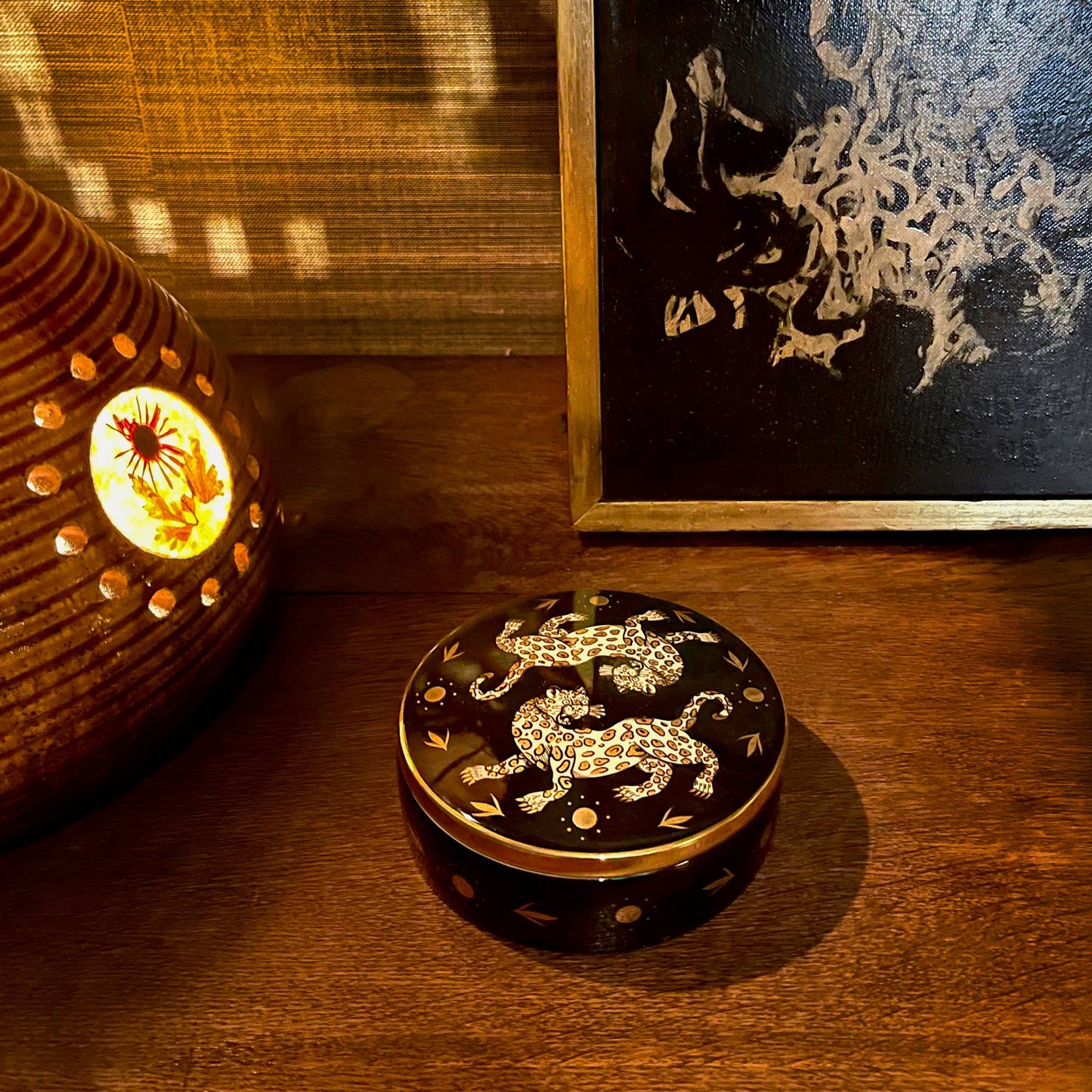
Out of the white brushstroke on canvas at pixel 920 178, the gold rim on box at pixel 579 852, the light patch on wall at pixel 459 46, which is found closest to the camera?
the gold rim on box at pixel 579 852

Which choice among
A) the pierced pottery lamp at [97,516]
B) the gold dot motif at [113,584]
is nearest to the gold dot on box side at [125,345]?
the pierced pottery lamp at [97,516]

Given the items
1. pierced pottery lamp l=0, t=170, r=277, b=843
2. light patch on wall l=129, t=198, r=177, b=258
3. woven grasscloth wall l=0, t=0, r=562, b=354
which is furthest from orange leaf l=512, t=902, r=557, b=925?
light patch on wall l=129, t=198, r=177, b=258

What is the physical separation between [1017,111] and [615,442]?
33 centimetres

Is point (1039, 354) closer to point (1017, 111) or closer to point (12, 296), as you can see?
point (1017, 111)

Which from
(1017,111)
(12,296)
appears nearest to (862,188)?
(1017,111)

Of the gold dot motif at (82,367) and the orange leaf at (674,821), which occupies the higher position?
the gold dot motif at (82,367)

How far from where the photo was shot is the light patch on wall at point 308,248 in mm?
937

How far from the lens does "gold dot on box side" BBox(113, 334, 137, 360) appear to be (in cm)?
50

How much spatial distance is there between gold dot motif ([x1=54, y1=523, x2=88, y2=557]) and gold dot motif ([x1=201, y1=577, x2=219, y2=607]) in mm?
73

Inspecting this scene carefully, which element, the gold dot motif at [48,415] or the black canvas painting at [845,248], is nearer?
the gold dot motif at [48,415]

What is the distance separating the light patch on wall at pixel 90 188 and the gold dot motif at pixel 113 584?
605mm

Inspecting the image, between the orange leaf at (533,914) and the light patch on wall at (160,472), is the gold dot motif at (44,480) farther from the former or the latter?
the orange leaf at (533,914)

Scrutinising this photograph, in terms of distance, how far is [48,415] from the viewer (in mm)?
450

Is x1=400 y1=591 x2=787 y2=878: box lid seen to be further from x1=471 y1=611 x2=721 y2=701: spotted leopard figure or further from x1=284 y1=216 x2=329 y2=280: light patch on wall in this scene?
x1=284 y1=216 x2=329 y2=280: light patch on wall
